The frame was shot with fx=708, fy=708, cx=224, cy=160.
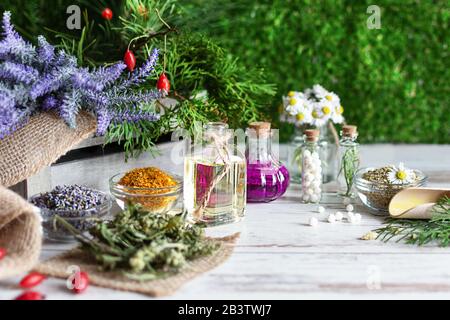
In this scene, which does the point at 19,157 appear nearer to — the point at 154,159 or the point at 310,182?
the point at 154,159

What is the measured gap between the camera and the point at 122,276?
1.06 metres

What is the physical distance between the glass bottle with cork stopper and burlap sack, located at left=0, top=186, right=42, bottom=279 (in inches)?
27.4

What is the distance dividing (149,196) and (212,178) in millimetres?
123

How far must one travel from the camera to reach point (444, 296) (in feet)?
3.36

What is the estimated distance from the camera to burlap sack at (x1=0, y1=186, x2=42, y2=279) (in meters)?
1.06

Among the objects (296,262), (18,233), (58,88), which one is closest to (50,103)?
(58,88)

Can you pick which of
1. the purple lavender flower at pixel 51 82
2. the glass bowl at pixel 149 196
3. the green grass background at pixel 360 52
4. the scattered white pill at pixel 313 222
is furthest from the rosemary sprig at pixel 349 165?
the purple lavender flower at pixel 51 82

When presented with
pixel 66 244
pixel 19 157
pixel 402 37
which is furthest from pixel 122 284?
pixel 402 37

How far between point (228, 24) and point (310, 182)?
64cm

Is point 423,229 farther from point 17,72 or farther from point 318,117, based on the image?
point 17,72

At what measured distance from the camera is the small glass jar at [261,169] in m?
1.46

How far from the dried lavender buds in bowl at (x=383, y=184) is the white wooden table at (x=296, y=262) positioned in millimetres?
29

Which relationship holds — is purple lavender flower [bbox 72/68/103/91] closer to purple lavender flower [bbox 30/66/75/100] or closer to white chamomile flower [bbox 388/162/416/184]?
purple lavender flower [bbox 30/66/75/100]

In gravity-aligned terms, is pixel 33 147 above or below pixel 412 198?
above
